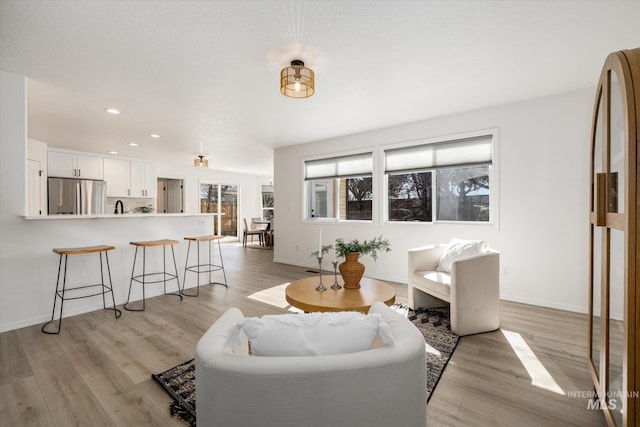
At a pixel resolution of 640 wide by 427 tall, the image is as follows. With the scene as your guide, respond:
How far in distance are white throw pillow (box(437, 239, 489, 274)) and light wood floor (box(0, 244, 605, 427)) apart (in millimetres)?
741

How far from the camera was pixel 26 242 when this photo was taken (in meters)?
2.87

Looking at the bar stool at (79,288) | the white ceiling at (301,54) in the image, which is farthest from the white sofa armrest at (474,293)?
the bar stool at (79,288)

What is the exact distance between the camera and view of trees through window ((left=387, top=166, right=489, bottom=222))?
3949 mm

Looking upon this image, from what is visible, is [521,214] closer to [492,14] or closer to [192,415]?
[492,14]

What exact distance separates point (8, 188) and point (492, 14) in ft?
14.5

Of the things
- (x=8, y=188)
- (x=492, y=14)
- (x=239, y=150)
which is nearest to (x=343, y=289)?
(x=492, y=14)

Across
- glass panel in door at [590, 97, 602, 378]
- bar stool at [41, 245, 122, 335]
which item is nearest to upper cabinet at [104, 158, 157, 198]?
bar stool at [41, 245, 122, 335]

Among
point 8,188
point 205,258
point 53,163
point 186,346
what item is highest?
point 53,163

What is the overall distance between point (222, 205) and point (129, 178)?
3.05m

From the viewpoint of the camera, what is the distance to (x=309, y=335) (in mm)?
925

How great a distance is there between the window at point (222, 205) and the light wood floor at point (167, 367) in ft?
21.5

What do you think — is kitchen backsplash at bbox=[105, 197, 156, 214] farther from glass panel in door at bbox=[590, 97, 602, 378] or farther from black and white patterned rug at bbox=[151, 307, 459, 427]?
glass panel in door at bbox=[590, 97, 602, 378]

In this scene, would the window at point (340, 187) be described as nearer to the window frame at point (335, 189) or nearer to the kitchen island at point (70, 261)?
the window frame at point (335, 189)

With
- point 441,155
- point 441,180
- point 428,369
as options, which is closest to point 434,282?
point 428,369
